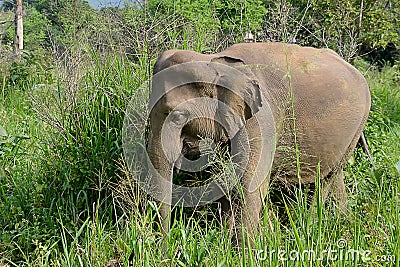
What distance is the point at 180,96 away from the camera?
10.0 feet

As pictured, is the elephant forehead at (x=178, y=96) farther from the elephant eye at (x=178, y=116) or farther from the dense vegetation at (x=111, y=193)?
the dense vegetation at (x=111, y=193)

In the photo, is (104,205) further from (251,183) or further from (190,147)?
(251,183)

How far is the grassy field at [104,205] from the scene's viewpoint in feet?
9.29

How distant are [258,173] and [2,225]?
5.62 feet

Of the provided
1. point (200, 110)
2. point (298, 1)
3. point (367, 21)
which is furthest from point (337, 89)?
point (298, 1)

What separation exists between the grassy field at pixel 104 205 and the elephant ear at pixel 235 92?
1.89 feet

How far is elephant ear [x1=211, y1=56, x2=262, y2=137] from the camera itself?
3.15 meters

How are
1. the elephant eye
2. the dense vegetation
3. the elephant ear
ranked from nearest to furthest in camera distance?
the dense vegetation < the elephant eye < the elephant ear

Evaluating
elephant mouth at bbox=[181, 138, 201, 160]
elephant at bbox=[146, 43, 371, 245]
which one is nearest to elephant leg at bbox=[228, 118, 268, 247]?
elephant at bbox=[146, 43, 371, 245]

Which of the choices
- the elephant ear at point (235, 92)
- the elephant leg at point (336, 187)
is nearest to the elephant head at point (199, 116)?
the elephant ear at point (235, 92)

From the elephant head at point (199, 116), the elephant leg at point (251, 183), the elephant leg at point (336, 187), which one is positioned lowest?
the elephant leg at point (336, 187)

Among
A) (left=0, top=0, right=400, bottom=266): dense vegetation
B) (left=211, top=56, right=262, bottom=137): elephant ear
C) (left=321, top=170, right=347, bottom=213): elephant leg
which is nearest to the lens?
(left=0, top=0, right=400, bottom=266): dense vegetation

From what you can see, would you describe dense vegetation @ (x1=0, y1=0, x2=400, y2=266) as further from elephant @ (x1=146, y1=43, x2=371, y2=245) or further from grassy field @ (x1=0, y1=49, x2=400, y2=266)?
elephant @ (x1=146, y1=43, x2=371, y2=245)

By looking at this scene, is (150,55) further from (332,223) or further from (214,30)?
(332,223)
